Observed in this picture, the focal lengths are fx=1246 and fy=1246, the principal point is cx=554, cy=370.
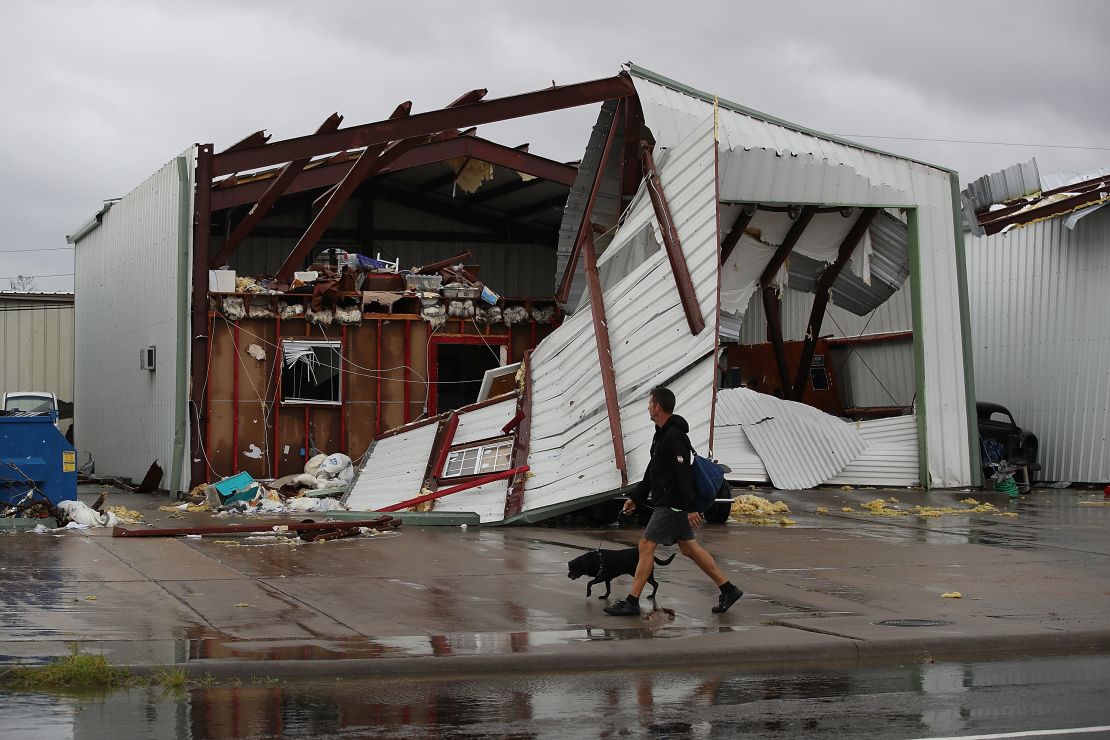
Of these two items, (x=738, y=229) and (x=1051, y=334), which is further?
(x=1051, y=334)

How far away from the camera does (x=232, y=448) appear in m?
22.4

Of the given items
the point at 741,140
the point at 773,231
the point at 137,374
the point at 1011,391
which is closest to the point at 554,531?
the point at 741,140

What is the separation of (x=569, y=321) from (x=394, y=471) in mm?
3636

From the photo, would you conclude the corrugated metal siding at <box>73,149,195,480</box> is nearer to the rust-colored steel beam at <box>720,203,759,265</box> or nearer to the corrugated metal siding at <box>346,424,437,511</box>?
the corrugated metal siding at <box>346,424,437,511</box>

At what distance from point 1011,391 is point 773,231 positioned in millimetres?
6810

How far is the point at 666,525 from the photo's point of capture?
9.88 metres

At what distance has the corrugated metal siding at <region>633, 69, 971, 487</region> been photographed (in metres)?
21.6

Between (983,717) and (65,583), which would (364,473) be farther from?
(983,717)

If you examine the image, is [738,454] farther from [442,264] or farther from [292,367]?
[292,367]

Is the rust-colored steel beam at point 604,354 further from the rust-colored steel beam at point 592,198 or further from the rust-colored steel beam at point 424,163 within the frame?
the rust-colored steel beam at point 424,163

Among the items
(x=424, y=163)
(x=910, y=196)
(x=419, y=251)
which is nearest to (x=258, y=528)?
(x=910, y=196)

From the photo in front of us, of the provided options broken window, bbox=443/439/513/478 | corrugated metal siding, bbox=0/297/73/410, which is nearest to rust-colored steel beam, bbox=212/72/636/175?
broken window, bbox=443/439/513/478

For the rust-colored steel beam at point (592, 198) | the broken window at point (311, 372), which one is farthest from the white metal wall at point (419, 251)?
the rust-colored steel beam at point (592, 198)

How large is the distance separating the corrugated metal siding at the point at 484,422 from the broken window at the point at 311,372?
4.94 meters
